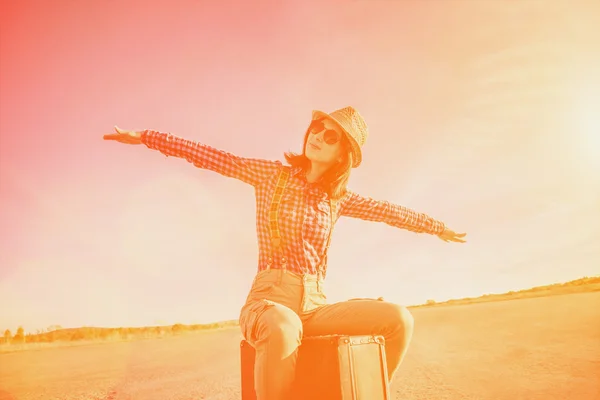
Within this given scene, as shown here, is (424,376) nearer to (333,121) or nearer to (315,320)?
(315,320)

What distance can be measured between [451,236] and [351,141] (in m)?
1.72

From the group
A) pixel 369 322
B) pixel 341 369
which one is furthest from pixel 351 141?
pixel 341 369

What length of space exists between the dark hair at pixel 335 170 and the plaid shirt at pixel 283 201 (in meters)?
0.08

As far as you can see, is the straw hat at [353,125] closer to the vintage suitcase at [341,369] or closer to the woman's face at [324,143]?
the woman's face at [324,143]

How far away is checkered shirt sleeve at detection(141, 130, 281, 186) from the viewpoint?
3602 mm

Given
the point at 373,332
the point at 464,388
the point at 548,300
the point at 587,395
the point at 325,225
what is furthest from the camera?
the point at 548,300

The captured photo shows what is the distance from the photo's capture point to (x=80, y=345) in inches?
625

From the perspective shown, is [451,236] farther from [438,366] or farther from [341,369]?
[438,366]

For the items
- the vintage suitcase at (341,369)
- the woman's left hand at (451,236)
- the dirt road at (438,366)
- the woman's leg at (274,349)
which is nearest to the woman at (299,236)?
the woman's leg at (274,349)

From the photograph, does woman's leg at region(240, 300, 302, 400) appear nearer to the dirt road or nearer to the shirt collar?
the shirt collar

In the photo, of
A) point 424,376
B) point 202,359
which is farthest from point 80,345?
point 424,376

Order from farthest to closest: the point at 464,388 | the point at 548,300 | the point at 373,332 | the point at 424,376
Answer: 1. the point at 548,300
2. the point at 424,376
3. the point at 464,388
4. the point at 373,332

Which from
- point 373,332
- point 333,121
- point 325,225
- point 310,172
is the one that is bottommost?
point 373,332

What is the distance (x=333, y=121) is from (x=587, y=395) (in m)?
4.39
